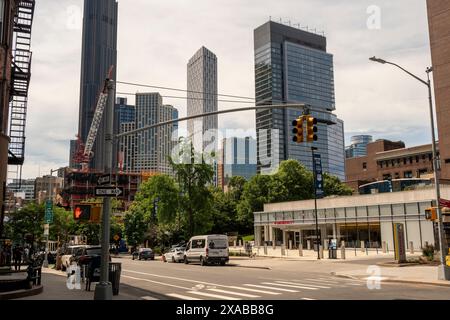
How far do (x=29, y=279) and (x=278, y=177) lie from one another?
7461 centimetres

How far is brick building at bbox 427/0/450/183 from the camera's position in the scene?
251ft

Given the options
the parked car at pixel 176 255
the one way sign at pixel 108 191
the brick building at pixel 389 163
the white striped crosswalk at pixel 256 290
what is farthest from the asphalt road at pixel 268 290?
the brick building at pixel 389 163

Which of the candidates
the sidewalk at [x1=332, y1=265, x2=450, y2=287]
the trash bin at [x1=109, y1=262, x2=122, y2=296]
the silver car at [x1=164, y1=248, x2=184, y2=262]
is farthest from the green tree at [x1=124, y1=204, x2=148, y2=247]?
the trash bin at [x1=109, y1=262, x2=122, y2=296]

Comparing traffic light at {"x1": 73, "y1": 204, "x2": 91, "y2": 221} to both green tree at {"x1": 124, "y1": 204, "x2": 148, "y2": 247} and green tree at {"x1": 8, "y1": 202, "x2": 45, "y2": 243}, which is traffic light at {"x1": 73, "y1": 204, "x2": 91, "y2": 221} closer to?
green tree at {"x1": 8, "y1": 202, "x2": 45, "y2": 243}

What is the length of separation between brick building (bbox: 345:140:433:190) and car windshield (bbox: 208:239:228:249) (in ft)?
246

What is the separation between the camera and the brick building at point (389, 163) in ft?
379

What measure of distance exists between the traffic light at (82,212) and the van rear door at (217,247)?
22713mm

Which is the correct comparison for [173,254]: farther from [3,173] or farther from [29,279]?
[29,279]

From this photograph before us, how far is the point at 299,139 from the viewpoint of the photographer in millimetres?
18406

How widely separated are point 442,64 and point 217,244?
57891mm

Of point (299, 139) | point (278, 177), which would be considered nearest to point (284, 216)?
point (278, 177)
